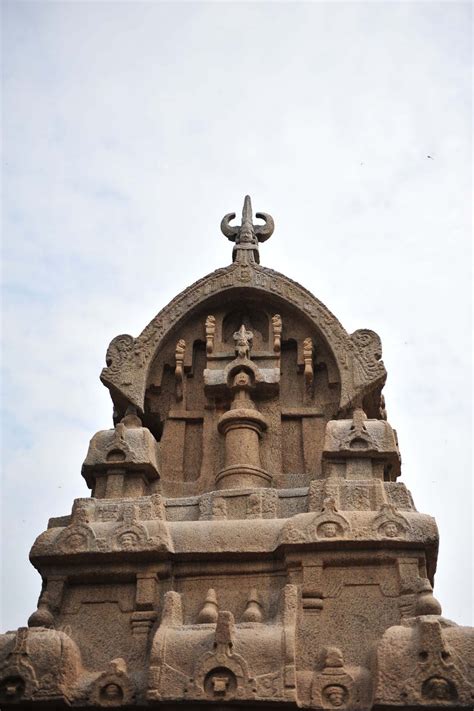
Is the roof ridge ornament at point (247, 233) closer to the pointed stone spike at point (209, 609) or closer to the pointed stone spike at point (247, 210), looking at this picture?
the pointed stone spike at point (247, 210)

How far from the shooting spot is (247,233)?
14.6m

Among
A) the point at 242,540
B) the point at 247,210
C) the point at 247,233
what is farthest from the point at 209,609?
the point at 247,210

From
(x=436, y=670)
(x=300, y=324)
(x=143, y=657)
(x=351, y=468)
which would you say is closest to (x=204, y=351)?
(x=300, y=324)

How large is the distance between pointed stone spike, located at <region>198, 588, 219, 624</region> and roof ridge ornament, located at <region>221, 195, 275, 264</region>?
221 inches

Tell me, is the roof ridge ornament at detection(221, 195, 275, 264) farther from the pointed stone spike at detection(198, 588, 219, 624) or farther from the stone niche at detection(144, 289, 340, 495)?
the pointed stone spike at detection(198, 588, 219, 624)

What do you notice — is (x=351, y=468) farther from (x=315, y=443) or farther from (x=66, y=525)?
(x=66, y=525)

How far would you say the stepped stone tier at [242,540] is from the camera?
29.2 feet

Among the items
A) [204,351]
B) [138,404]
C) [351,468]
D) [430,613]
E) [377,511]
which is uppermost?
[204,351]

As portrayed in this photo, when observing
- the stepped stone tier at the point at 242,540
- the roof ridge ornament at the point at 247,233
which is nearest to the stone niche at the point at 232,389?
the stepped stone tier at the point at 242,540

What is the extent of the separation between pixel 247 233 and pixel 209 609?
266 inches

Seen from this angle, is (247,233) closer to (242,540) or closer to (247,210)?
(247,210)

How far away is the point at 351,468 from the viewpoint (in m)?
11.4

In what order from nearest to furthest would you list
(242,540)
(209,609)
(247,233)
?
1. (209,609)
2. (242,540)
3. (247,233)

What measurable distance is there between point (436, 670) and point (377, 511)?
2292 mm
